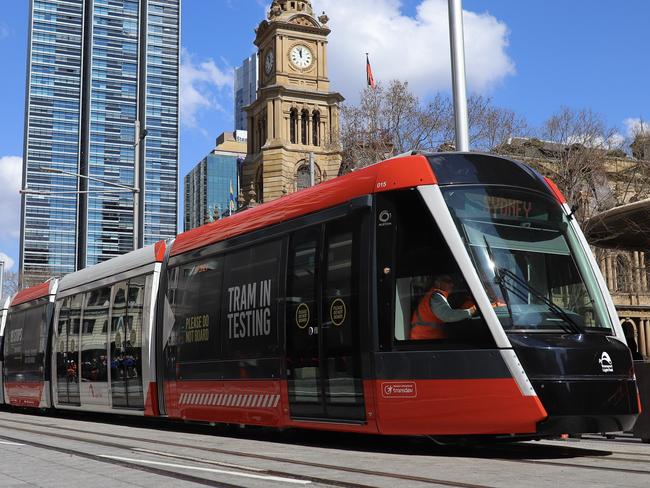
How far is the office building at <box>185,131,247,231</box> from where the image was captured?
174875mm

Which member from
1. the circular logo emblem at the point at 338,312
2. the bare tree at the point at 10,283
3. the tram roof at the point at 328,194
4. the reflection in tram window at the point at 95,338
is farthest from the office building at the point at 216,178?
the circular logo emblem at the point at 338,312

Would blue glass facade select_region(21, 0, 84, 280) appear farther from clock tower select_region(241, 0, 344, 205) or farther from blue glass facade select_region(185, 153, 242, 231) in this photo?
clock tower select_region(241, 0, 344, 205)

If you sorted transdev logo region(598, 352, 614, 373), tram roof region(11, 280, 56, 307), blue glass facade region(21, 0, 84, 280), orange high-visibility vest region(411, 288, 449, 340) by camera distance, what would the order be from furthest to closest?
blue glass facade region(21, 0, 84, 280) → tram roof region(11, 280, 56, 307) → orange high-visibility vest region(411, 288, 449, 340) → transdev logo region(598, 352, 614, 373)

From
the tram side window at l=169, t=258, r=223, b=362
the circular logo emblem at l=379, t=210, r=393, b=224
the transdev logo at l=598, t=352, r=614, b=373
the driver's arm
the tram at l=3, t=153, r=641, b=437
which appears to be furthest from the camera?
Answer: the tram side window at l=169, t=258, r=223, b=362

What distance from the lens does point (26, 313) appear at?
71.9 ft

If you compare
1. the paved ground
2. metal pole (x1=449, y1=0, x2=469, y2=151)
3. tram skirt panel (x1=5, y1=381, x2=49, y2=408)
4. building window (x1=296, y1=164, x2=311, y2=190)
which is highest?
building window (x1=296, y1=164, x2=311, y2=190)

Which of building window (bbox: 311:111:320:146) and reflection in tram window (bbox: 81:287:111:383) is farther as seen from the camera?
building window (bbox: 311:111:320:146)

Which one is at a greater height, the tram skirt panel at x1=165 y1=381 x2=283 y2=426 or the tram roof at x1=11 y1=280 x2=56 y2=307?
the tram roof at x1=11 y1=280 x2=56 y2=307

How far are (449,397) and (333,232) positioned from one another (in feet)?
8.70

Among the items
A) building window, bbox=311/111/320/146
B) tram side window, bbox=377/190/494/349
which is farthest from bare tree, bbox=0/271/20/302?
tram side window, bbox=377/190/494/349

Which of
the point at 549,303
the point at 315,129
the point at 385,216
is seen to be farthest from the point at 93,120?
the point at 549,303

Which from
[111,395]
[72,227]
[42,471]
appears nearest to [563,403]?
[42,471]

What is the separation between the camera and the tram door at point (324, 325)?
9570 millimetres

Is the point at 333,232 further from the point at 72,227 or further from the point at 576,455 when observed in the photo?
the point at 72,227
